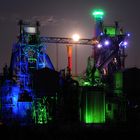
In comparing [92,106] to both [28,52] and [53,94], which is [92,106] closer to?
[53,94]

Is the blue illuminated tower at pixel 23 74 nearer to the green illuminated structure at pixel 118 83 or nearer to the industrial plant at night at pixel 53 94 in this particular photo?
the industrial plant at night at pixel 53 94

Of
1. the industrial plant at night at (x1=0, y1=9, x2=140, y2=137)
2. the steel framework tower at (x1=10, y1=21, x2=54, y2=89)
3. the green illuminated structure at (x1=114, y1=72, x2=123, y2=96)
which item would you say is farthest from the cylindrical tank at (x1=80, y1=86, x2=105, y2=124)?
the steel framework tower at (x1=10, y1=21, x2=54, y2=89)

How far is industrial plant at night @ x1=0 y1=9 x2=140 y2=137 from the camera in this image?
156 ft

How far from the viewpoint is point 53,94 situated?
48875mm

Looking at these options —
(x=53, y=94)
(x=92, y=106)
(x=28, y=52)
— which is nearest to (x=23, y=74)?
(x=28, y=52)

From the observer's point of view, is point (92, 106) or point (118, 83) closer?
point (92, 106)

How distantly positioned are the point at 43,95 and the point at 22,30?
11.8m

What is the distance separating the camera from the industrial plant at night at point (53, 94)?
156 feet

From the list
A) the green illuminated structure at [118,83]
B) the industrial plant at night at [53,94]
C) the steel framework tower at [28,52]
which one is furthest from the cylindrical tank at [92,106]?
the steel framework tower at [28,52]

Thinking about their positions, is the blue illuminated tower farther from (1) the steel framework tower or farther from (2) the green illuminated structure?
(2) the green illuminated structure

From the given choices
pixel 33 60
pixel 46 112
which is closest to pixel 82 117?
pixel 46 112

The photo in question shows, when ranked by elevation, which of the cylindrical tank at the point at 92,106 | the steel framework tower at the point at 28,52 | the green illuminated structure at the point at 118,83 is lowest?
the cylindrical tank at the point at 92,106

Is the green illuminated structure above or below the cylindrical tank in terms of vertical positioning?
above

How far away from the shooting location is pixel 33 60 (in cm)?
5559
